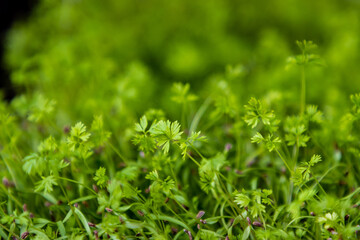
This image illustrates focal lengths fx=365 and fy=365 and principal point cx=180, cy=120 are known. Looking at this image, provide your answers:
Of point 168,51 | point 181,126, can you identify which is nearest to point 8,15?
point 168,51

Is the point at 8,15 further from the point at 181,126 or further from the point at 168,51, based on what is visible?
the point at 181,126

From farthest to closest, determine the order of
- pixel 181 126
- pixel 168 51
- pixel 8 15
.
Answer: pixel 168 51, pixel 8 15, pixel 181 126

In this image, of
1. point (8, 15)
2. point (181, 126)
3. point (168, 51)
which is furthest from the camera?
point (168, 51)

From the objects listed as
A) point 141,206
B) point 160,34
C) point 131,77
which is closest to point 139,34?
point 160,34

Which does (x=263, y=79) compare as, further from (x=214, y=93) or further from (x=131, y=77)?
(x=131, y=77)

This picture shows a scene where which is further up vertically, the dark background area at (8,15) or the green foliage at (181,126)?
the dark background area at (8,15)
